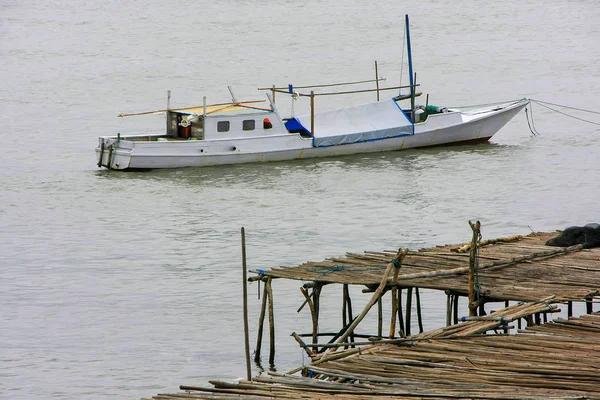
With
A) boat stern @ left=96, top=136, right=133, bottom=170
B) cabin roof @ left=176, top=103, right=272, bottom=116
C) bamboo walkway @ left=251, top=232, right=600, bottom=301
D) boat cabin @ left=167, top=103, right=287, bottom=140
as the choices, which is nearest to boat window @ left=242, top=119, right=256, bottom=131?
boat cabin @ left=167, top=103, right=287, bottom=140

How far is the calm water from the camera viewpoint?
51.4 feet

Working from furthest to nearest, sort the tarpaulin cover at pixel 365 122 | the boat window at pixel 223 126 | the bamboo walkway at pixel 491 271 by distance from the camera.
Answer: the tarpaulin cover at pixel 365 122
the boat window at pixel 223 126
the bamboo walkway at pixel 491 271

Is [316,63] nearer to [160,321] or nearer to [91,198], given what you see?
[91,198]

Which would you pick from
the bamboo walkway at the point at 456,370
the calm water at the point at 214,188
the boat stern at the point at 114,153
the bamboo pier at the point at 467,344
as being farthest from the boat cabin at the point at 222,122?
the bamboo walkway at the point at 456,370

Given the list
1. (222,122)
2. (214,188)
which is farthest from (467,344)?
(222,122)

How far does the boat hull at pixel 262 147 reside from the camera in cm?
2939

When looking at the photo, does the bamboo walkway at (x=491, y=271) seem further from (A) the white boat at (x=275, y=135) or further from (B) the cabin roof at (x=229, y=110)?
(B) the cabin roof at (x=229, y=110)

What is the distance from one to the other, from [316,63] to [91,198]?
24267mm

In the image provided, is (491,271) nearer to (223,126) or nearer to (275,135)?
(223,126)

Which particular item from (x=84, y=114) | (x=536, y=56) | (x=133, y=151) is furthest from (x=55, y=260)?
(x=536, y=56)

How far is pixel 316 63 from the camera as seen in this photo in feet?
163

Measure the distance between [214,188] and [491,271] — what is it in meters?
15.7

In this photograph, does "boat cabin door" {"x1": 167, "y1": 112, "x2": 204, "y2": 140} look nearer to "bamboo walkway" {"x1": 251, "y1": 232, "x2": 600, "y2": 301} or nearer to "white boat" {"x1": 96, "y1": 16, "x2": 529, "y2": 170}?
"white boat" {"x1": 96, "y1": 16, "x2": 529, "y2": 170}

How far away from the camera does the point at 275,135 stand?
1199 inches
